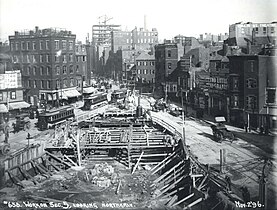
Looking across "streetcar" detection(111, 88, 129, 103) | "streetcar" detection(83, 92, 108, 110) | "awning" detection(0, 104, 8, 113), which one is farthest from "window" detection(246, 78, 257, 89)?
"streetcar" detection(111, 88, 129, 103)

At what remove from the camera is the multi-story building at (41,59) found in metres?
44.9

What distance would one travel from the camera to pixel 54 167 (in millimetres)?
26812

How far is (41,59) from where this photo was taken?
1813 inches

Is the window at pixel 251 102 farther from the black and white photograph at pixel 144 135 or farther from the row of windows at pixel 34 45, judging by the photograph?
the row of windows at pixel 34 45

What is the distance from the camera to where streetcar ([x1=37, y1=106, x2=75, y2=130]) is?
117ft

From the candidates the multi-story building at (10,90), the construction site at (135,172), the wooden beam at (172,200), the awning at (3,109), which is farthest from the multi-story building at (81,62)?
the wooden beam at (172,200)

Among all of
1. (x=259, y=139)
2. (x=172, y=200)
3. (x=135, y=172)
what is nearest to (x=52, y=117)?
(x=135, y=172)

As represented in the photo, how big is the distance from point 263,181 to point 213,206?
2.77 m

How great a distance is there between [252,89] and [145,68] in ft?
143

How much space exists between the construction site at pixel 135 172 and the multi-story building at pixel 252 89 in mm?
3371

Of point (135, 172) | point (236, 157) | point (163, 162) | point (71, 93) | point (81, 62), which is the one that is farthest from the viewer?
point (81, 62)

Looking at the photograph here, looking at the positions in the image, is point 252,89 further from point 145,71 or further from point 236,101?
point 145,71

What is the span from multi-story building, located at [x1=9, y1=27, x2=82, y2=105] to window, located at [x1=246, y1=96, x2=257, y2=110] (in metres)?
22.4

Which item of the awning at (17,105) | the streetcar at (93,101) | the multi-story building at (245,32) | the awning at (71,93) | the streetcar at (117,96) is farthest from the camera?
the streetcar at (117,96)
